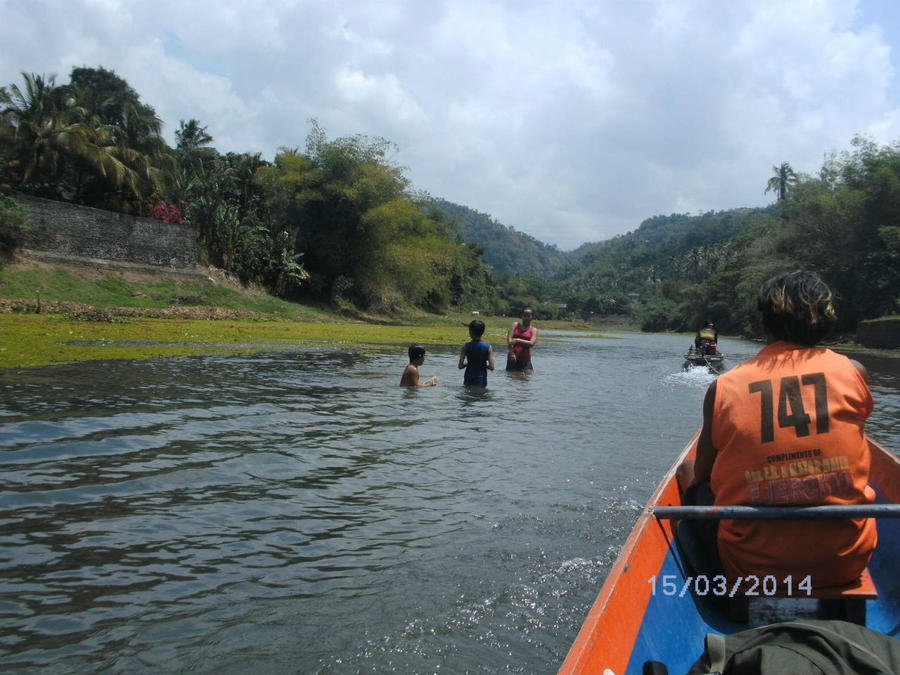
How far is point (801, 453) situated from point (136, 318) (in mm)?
28686

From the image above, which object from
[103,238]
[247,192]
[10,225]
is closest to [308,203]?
[247,192]

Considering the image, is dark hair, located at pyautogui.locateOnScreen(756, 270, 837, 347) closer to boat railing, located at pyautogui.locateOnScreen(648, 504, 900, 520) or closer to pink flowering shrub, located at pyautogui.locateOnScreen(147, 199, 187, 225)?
boat railing, located at pyautogui.locateOnScreen(648, 504, 900, 520)

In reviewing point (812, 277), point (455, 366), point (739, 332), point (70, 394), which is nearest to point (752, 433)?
point (812, 277)

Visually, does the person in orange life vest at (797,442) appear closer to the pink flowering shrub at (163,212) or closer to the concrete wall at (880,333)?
the pink flowering shrub at (163,212)

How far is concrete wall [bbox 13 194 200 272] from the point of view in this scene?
3134cm

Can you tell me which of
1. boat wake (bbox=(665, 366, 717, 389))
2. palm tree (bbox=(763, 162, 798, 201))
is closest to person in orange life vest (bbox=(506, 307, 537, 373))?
boat wake (bbox=(665, 366, 717, 389))

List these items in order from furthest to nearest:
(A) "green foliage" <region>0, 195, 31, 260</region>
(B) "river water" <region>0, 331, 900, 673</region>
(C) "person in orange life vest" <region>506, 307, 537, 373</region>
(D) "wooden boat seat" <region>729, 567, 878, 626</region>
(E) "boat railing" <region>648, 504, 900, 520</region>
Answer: (A) "green foliage" <region>0, 195, 31, 260</region> → (C) "person in orange life vest" <region>506, 307, 537, 373</region> → (B) "river water" <region>0, 331, 900, 673</region> → (D) "wooden boat seat" <region>729, 567, 878, 626</region> → (E) "boat railing" <region>648, 504, 900, 520</region>

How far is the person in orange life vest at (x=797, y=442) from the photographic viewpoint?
269 centimetres

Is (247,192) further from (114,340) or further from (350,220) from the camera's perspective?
(114,340)

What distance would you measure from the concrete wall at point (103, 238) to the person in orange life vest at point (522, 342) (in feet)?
84.3

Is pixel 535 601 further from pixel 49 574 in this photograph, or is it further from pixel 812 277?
pixel 49 574

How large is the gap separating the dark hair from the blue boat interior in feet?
3.66

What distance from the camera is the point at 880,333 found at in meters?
40.6

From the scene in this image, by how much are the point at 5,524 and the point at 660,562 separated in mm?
4198
